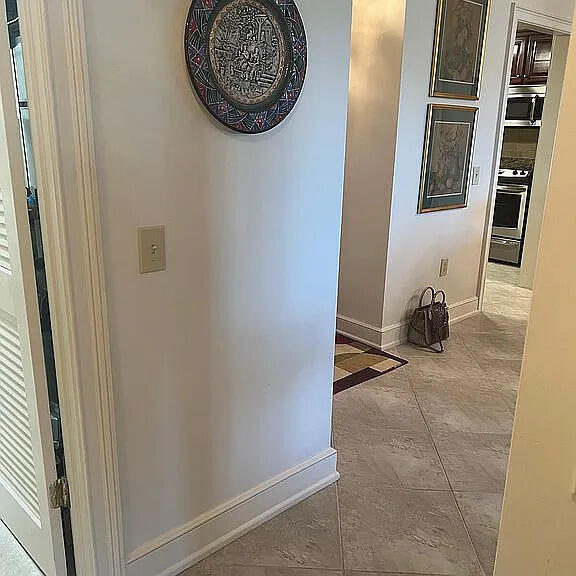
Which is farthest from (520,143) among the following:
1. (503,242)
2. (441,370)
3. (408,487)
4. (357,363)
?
(408,487)

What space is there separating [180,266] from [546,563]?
1101 mm

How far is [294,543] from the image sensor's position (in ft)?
6.42

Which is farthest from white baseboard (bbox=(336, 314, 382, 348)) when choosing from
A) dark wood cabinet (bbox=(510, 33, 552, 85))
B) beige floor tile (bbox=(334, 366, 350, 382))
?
dark wood cabinet (bbox=(510, 33, 552, 85))

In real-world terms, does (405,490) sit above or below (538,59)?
below

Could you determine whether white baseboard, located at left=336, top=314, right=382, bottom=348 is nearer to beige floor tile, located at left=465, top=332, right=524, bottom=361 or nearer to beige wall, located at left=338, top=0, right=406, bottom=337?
beige wall, located at left=338, top=0, right=406, bottom=337

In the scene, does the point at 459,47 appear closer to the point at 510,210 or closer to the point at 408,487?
the point at 408,487

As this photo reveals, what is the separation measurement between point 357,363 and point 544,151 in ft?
8.53

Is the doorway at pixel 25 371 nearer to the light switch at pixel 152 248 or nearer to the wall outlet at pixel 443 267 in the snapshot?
the light switch at pixel 152 248

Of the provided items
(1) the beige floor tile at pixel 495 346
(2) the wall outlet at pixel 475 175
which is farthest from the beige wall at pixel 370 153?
(2) the wall outlet at pixel 475 175

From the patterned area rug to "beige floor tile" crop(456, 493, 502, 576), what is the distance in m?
1.02

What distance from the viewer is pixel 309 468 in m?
2.18

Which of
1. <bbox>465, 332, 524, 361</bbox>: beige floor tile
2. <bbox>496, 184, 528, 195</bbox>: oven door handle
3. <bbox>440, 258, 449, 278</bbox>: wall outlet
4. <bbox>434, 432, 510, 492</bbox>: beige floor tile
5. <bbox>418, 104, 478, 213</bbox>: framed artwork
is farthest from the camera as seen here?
<bbox>496, 184, 528, 195</bbox>: oven door handle

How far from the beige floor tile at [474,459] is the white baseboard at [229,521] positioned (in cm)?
52

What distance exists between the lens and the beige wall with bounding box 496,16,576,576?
81 centimetres
